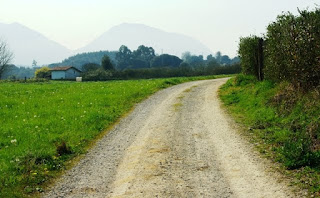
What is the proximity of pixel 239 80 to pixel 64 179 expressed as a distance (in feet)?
66.8

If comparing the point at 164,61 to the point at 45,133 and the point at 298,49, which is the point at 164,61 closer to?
the point at 298,49

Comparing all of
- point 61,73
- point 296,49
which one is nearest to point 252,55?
point 296,49

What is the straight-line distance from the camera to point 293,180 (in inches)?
305

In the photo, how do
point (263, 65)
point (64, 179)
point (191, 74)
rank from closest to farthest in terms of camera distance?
1. point (64, 179)
2. point (263, 65)
3. point (191, 74)

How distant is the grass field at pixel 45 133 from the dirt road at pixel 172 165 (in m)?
0.71

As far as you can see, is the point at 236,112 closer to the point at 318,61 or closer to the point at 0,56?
the point at 318,61

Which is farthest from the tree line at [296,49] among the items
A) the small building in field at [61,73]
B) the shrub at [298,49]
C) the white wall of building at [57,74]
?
the white wall of building at [57,74]

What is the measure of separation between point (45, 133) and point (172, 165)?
6242mm

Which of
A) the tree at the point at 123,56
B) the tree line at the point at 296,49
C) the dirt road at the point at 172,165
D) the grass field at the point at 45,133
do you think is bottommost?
the dirt road at the point at 172,165

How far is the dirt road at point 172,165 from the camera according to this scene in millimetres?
7535

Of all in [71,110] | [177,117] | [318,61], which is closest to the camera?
[318,61]

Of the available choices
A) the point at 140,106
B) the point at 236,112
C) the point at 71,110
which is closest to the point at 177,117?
the point at 236,112

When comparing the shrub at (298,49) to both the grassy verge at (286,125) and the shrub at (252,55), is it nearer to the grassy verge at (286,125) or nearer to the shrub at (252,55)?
the grassy verge at (286,125)

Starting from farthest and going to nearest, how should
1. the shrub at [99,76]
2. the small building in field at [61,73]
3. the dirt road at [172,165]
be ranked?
the small building in field at [61,73] → the shrub at [99,76] → the dirt road at [172,165]
